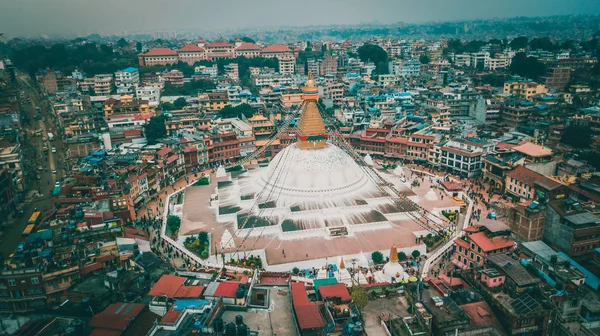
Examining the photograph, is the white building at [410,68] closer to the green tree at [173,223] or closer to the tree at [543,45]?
the tree at [543,45]

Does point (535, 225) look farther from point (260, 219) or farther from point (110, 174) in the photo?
point (110, 174)

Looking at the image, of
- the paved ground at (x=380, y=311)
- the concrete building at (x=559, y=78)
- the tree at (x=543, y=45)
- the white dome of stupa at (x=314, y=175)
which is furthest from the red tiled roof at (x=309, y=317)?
the tree at (x=543, y=45)

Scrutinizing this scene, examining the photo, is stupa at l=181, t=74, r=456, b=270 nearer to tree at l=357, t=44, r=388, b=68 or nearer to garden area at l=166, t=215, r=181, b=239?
garden area at l=166, t=215, r=181, b=239

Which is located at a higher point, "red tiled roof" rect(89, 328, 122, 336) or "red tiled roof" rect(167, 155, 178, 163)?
"red tiled roof" rect(167, 155, 178, 163)

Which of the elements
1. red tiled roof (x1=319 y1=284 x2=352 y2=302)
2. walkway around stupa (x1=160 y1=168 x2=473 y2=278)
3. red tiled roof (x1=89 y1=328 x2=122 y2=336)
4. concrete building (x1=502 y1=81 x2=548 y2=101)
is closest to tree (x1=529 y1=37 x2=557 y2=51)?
concrete building (x1=502 y1=81 x2=548 y2=101)

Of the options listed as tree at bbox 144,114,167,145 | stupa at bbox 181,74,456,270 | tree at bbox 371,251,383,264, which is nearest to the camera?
tree at bbox 371,251,383,264

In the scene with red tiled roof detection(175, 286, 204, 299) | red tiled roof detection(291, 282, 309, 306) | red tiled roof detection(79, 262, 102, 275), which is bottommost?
red tiled roof detection(79, 262, 102, 275)
